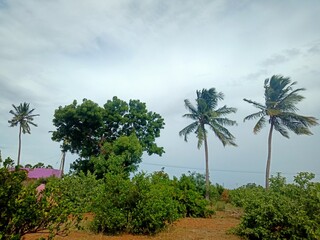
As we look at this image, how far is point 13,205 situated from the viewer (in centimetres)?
338

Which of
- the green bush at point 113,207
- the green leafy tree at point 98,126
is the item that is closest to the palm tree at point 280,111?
the green leafy tree at point 98,126

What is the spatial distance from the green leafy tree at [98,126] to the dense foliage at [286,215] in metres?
14.6

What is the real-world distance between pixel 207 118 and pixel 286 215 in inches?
671

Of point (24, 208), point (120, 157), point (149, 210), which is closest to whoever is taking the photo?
point (24, 208)

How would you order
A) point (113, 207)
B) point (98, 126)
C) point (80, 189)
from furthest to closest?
point (98, 126)
point (80, 189)
point (113, 207)

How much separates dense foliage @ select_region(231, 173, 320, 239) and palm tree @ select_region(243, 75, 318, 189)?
13227mm

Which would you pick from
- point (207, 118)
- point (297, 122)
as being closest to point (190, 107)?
point (207, 118)

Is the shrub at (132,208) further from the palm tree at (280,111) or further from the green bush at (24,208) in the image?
the palm tree at (280,111)

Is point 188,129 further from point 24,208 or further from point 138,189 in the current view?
point 24,208

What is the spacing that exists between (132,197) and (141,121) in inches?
592

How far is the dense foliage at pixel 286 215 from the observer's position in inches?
275

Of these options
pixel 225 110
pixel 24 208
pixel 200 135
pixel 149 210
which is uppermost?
pixel 225 110

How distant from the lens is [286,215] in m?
7.15

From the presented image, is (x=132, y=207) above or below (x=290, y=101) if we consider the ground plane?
below
